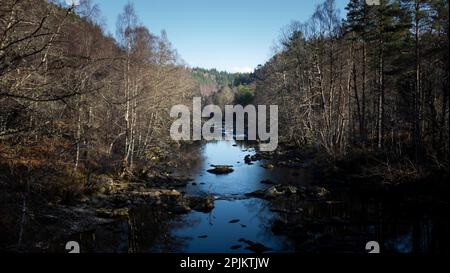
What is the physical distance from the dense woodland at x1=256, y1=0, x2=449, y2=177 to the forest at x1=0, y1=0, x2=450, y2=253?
140mm

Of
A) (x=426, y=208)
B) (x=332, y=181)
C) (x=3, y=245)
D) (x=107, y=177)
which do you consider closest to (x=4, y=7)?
(x=3, y=245)

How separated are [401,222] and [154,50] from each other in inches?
761

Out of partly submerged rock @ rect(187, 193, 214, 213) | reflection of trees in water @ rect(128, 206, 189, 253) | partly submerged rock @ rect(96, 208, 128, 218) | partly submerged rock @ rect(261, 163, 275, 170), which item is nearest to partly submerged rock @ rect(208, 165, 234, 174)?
partly submerged rock @ rect(261, 163, 275, 170)

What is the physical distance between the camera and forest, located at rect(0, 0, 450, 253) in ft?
38.7

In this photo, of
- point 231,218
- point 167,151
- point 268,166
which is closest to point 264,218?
point 231,218

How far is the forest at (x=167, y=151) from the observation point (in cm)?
1178

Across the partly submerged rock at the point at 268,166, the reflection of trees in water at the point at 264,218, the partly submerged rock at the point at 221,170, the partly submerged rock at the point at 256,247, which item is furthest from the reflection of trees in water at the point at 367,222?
the partly submerged rock at the point at 268,166

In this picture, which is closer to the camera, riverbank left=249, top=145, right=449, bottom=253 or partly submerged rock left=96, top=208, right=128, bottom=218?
riverbank left=249, top=145, right=449, bottom=253

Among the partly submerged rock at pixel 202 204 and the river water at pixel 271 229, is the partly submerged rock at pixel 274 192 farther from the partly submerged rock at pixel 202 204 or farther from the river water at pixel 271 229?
the partly submerged rock at pixel 202 204

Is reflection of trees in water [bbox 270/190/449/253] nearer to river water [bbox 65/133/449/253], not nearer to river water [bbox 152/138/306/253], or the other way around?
river water [bbox 65/133/449/253]

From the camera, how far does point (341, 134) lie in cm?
2769

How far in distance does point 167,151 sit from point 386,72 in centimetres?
2065

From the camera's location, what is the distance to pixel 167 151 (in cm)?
3666
